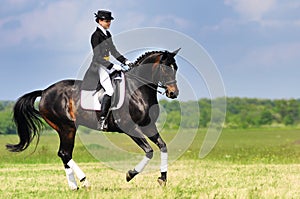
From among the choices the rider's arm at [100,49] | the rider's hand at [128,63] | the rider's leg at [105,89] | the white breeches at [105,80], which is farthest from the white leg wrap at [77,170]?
the rider's hand at [128,63]

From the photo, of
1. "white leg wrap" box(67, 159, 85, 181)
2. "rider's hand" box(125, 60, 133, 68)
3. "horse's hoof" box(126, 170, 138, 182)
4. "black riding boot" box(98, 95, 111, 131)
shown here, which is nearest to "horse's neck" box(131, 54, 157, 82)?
"rider's hand" box(125, 60, 133, 68)

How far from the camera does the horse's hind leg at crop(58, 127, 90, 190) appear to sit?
1132 cm

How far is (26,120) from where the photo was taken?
42.2 ft

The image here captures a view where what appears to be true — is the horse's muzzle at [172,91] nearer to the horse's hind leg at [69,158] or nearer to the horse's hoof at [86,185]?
the horse's hind leg at [69,158]

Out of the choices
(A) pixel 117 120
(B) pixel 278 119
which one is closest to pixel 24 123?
(A) pixel 117 120

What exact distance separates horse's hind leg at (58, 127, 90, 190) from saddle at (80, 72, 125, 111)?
0.69 metres

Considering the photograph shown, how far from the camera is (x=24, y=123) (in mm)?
12891

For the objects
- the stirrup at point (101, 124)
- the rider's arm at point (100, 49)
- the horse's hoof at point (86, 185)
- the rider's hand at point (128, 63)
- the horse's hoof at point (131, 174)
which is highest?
the rider's arm at point (100, 49)

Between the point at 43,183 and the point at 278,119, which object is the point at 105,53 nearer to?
the point at 43,183

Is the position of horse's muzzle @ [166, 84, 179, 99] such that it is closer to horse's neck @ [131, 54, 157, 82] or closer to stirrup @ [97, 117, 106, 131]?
horse's neck @ [131, 54, 157, 82]

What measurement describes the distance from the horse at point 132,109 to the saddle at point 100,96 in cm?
8

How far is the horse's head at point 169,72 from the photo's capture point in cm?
1066

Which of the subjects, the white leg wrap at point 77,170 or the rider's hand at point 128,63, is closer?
the rider's hand at point 128,63

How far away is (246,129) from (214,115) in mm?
62434
